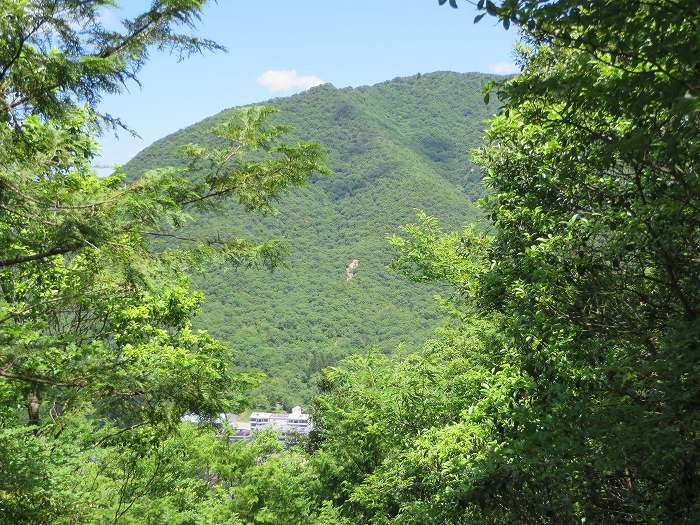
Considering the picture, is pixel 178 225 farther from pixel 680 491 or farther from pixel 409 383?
pixel 409 383

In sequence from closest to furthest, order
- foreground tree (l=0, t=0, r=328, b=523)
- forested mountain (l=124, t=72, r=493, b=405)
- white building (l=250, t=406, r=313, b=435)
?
foreground tree (l=0, t=0, r=328, b=523), white building (l=250, t=406, r=313, b=435), forested mountain (l=124, t=72, r=493, b=405)

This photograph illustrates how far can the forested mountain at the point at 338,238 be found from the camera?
87.2 meters

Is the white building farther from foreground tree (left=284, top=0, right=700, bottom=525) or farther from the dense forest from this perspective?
foreground tree (left=284, top=0, right=700, bottom=525)

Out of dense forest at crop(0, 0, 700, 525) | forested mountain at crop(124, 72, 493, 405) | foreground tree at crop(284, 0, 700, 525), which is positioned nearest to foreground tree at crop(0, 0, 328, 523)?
dense forest at crop(0, 0, 700, 525)

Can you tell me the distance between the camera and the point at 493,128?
7254 mm

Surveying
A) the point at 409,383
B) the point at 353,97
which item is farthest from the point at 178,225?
the point at 353,97

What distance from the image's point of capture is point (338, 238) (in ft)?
366

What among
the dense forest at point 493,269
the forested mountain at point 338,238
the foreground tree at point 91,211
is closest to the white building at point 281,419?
the forested mountain at point 338,238

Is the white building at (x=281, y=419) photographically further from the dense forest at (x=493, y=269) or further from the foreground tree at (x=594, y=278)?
the foreground tree at (x=594, y=278)

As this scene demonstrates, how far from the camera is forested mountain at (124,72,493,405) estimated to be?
87.2 m

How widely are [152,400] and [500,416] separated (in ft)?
12.8

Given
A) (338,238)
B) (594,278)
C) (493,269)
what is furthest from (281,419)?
(594,278)

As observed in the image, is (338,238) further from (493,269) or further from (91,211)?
(91,211)

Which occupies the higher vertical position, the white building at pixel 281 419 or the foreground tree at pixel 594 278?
the foreground tree at pixel 594 278
